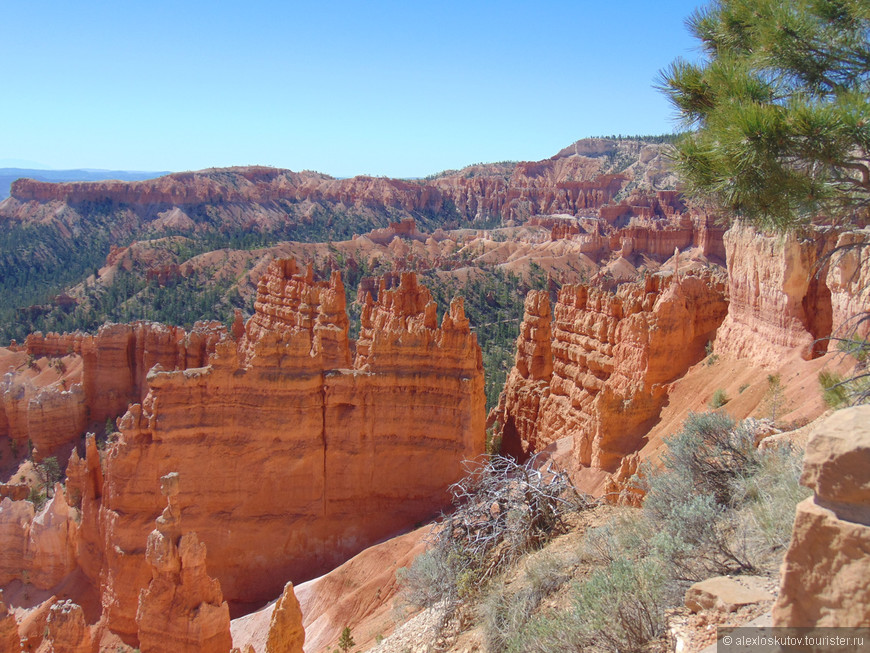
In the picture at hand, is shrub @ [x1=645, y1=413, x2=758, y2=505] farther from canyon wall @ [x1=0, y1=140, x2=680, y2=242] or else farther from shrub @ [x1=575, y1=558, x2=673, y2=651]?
canyon wall @ [x1=0, y1=140, x2=680, y2=242]

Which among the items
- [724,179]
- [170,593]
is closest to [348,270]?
[170,593]

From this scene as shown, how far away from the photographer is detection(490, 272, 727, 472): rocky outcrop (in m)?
17.2

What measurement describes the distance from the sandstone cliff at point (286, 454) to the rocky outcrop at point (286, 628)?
6380 millimetres

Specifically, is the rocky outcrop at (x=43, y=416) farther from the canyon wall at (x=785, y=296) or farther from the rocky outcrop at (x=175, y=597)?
the canyon wall at (x=785, y=296)

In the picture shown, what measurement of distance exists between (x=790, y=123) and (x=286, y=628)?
33.8 feet

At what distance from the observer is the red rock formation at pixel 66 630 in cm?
1376

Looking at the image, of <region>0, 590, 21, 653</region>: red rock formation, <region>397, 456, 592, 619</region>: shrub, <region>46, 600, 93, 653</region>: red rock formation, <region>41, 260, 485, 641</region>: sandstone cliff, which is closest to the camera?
<region>397, 456, 592, 619</region>: shrub

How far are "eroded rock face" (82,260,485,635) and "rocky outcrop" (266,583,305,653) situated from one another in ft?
20.9

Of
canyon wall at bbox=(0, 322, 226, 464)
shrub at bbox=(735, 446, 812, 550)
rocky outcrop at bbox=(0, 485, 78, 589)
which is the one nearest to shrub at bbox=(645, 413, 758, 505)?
shrub at bbox=(735, 446, 812, 550)

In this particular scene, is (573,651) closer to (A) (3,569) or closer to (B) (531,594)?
(B) (531,594)

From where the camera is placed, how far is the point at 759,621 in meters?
4.26

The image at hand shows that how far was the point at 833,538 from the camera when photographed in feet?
11.7

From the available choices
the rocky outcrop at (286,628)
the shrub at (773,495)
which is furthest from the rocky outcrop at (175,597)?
the shrub at (773,495)

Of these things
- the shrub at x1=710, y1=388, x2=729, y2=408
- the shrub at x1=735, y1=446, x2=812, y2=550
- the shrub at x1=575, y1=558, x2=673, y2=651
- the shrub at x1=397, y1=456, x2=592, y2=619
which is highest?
the shrub at x1=735, y1=446, x2=812, y2=550
